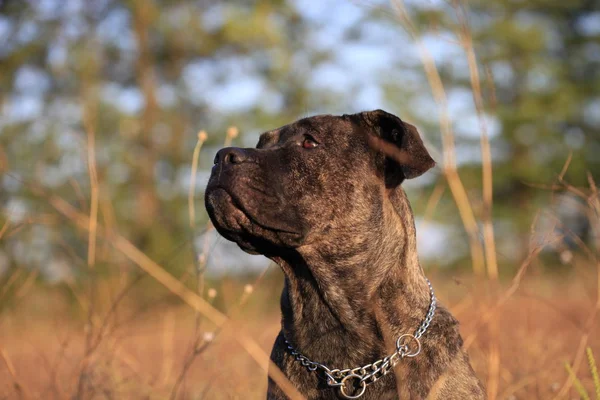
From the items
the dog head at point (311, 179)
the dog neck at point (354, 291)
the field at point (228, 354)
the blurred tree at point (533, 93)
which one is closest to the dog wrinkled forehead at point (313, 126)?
the dog head at point (311, 179)

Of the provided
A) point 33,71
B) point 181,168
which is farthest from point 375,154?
point 33,71

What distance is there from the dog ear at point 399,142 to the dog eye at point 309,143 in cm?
31

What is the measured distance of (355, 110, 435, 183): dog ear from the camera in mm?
3154

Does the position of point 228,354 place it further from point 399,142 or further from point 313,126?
point 399,142

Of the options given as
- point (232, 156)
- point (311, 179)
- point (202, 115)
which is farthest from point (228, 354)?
point (202, 115)

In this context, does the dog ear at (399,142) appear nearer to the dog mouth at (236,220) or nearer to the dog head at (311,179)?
the dog head at (311,179)

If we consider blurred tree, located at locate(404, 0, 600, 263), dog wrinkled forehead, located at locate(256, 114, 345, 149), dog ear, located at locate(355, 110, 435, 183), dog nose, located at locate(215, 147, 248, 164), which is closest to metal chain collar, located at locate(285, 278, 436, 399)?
dog ear, located at locate(355, 110, 435, 183)

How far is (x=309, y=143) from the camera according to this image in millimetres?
3652

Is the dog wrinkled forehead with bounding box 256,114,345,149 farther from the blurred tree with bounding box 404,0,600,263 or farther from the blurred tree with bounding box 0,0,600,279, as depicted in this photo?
the blurred tree with bounding box 404,0,600,263

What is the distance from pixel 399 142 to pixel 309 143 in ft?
1.65

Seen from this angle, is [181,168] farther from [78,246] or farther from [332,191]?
[332,191]

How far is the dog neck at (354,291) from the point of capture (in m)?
3.31

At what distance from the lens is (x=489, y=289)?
2832 mm

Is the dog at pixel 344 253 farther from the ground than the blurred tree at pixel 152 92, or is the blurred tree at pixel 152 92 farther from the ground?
the dog at pixel 344 253
